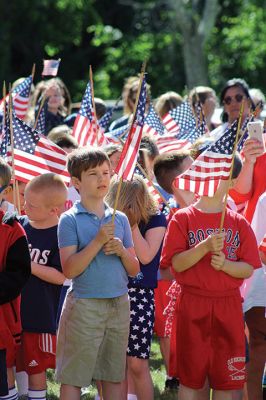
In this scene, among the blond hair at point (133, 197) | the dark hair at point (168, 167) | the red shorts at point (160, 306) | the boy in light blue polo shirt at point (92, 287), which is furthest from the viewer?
the red shorts at point (160, 306)

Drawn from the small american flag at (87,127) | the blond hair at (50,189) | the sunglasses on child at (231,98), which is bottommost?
the blond hair at (50,189)

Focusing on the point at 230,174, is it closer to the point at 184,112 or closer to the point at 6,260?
the point at 6,260

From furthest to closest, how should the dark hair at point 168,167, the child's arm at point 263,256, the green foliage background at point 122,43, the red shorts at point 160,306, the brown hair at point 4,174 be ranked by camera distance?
the green foliage background at point 122,43 → the red shorts at point 160,306 → the dark hair at point 168,167 → the child's arm at point 263,256 → the brown hair at point 4,174

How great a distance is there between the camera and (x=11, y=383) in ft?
20.2

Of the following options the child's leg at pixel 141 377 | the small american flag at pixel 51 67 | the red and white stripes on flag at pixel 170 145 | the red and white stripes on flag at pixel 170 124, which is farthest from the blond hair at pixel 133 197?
the small american flag at pixel 51 67

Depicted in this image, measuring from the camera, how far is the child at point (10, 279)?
5465 mm

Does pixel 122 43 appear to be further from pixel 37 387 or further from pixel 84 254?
pixel 84 254

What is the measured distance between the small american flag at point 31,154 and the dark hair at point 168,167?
68cm

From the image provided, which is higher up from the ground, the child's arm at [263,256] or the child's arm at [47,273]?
the child's arm at [263,256]

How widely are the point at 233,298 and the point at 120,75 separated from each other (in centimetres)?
2693

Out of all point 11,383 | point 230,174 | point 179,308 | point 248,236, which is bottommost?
point 11,383

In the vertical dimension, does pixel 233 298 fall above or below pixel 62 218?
below

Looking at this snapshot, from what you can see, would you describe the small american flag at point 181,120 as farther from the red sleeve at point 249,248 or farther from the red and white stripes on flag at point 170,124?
the red sleeve at point 249,248

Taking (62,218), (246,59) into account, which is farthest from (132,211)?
(246,59)
